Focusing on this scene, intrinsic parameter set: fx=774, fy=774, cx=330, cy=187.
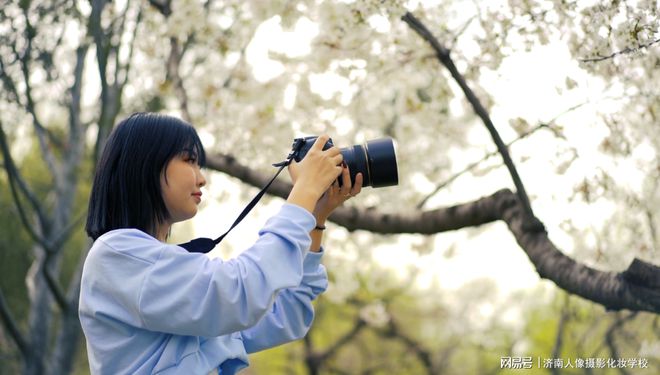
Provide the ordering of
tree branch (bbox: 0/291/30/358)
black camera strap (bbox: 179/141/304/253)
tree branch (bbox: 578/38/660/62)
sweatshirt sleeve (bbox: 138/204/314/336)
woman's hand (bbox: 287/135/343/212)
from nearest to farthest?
sweatshirt sleeve (bbox: 138/204/314/336), woman's hand (bbox: 287/135/343/212), black camera strap (bbox: 179/141/304/253), tree branch (bbox: 578/38/660/62), tree branch (bbox: 0/291/30/358)

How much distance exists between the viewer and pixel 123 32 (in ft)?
17.9

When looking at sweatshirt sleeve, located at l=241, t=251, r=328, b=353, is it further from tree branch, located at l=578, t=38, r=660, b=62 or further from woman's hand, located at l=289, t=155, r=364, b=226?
tree branch, located at l=578, t=38, r=660, b=62

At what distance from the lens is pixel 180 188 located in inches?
65.9

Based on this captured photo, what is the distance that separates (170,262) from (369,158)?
0.54 m

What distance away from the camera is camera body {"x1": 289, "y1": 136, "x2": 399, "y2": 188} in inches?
68.0

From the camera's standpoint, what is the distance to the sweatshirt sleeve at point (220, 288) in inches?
57.0

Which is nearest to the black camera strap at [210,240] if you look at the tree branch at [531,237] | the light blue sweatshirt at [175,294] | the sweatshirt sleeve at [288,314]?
the light blue sweatshirt at [175,294]

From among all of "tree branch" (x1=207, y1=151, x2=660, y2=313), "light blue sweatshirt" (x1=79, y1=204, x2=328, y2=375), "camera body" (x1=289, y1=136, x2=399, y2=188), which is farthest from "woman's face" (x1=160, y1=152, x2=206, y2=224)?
"tree branch" (x1=207, y1=151, x2=660, y2=313)

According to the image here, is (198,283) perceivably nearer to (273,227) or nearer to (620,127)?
(273,227)

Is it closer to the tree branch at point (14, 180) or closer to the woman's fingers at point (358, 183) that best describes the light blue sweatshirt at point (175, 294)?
the woman's fingers at point (358, 183)

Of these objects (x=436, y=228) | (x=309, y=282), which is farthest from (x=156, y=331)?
(x=436, y=228)

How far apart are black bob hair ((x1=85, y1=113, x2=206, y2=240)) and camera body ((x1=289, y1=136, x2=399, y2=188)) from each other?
25 centimetres

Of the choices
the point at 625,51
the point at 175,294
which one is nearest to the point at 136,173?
the point at 175,294

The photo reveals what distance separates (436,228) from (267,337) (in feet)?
3.14
